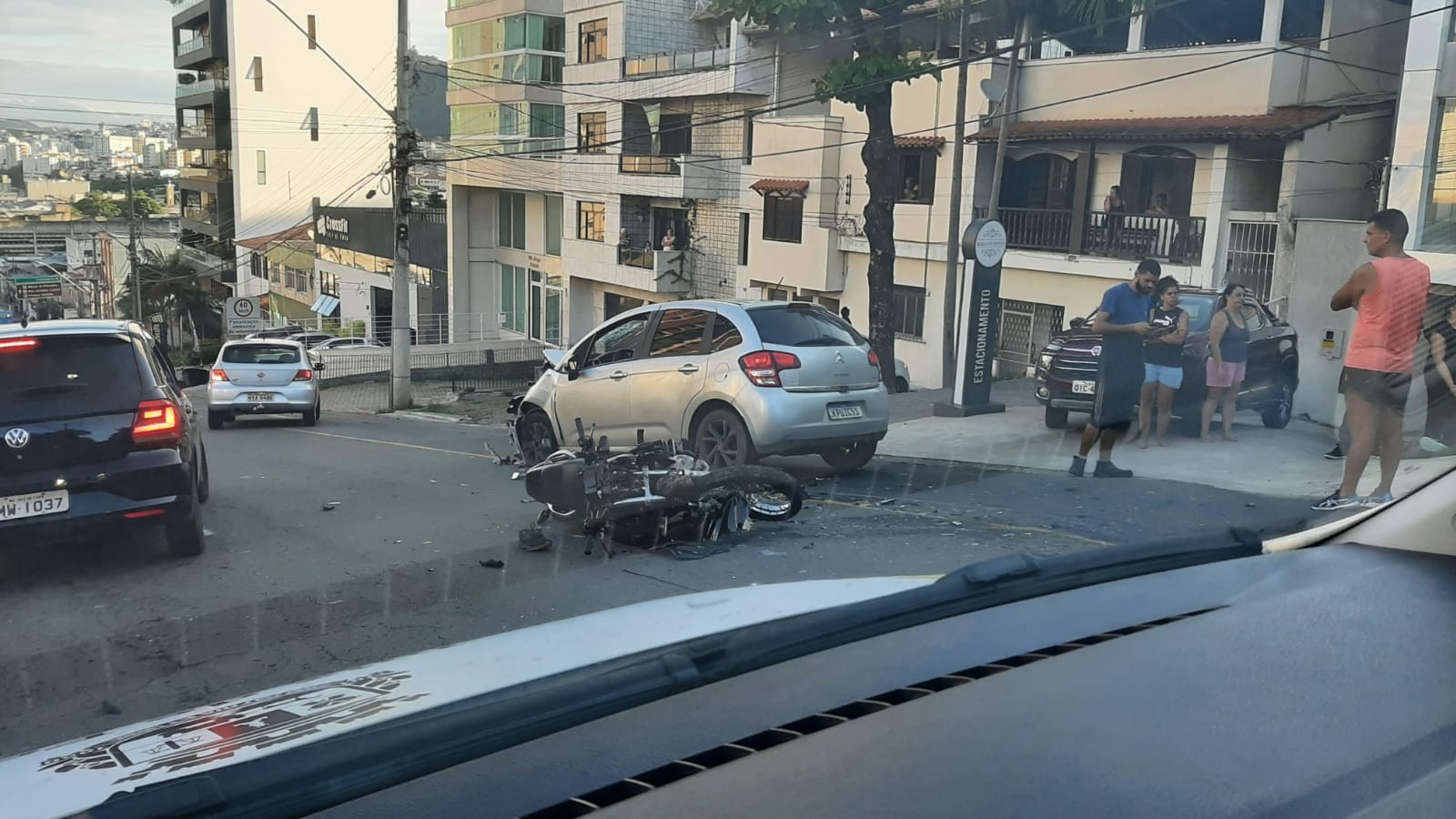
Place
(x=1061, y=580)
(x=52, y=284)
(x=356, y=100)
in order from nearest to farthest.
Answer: (x=1061, y=580) < (x=52, y=284) < (x=356, y=100)

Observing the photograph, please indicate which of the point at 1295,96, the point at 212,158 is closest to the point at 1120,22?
the point at 1295,96

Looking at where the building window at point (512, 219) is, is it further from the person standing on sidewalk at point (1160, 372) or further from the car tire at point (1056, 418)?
the person standing on sidewalk at point (1160, 372)

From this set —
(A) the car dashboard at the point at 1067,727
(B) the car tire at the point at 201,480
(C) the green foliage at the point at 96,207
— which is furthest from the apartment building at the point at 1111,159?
(A) the car dashboard at the point at 1067,727

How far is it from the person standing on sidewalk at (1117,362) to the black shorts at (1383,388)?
219cm

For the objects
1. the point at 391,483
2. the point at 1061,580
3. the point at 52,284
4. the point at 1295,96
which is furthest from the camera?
the point at 1295,96

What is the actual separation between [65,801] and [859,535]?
15.6 ft

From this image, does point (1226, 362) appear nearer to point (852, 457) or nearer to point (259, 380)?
point (852, 457)

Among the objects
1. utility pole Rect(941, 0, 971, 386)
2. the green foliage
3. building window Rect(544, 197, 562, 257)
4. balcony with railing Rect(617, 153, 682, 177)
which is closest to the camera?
the green foliage

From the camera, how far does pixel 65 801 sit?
168 cm

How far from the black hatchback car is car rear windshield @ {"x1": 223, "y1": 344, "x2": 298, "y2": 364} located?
1.61 m

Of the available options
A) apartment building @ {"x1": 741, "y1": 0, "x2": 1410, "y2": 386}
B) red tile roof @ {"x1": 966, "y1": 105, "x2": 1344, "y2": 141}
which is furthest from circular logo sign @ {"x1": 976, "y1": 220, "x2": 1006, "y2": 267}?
red tile roof @ {"x1": 966, "y1": 105, "x2": 1344, "y2": 141}

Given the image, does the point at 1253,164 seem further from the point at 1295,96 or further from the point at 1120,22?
the point at 1120,22

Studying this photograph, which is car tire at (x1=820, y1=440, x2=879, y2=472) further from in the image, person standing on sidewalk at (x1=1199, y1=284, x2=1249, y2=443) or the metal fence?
the metal fence

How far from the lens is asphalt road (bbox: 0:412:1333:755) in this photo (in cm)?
408
